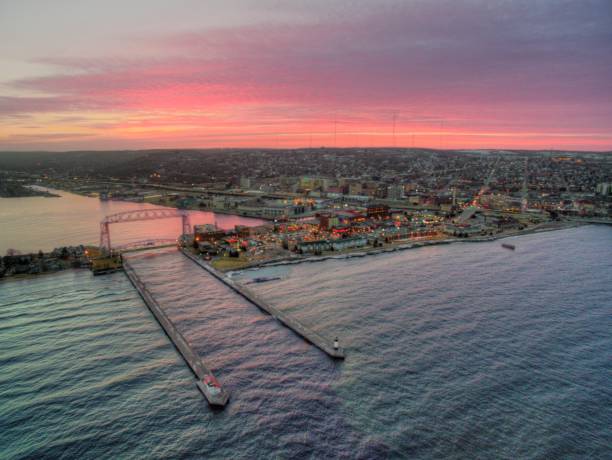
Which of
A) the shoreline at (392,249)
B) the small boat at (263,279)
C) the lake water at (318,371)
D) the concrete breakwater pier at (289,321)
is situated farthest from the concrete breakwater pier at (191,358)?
the shoreline at (392,249)

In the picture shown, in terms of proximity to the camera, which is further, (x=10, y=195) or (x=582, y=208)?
(x=10, y=195)

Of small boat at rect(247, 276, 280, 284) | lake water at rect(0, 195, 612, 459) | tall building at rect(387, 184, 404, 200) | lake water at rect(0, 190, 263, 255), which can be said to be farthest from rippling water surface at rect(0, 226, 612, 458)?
tall building at rect(387, 184, 404, 200)

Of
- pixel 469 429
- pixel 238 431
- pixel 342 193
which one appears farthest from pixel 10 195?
pixel 469 429

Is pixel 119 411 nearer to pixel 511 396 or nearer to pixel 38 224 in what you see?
pixel 511 396

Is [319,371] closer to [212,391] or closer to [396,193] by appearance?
[212,391]

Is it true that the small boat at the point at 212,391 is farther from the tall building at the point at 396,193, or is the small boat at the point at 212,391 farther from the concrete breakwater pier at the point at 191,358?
the tall building at the point at 396,193

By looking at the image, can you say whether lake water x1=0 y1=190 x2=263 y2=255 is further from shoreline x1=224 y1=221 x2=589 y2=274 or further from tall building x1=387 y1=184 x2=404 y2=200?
tall building x1=387 y1=184 x2=404 y2=200

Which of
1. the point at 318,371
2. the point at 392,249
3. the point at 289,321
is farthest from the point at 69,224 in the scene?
the point at 318,371
